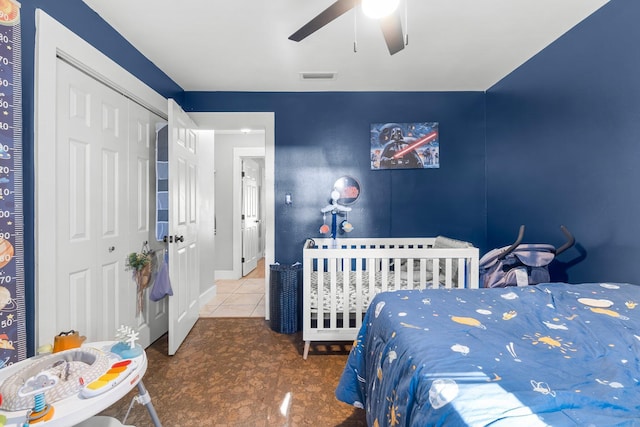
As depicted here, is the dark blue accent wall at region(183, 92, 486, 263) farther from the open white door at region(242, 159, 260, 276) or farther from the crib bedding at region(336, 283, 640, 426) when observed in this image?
the open white door at region(242, 159, 260, 276)

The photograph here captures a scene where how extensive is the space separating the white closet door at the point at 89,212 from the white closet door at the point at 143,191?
0.28 feet

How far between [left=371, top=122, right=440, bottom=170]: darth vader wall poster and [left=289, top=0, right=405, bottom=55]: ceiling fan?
5.37 feet

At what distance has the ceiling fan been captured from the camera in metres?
1.31

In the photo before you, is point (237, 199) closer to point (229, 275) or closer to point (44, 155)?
point (229, 275)

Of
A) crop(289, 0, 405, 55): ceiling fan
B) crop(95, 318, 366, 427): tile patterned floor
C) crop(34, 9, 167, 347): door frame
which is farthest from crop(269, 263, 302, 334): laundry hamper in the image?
crop(289, 0, 405, 55): ceiling fan

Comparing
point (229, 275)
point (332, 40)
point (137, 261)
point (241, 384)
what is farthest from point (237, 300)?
point (332, 40)

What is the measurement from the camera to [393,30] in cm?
144

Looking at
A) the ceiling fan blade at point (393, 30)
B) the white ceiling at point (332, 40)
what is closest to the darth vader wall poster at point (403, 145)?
the white ceiling at point (332, 40)

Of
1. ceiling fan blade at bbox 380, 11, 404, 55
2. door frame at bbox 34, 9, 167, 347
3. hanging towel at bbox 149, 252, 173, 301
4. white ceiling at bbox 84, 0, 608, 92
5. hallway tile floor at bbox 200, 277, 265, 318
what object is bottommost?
hallway tile floor at bbox 200, 277, 265, 318

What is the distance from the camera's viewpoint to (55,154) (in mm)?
1557

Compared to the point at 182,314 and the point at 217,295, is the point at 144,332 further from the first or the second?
the point at 217,295

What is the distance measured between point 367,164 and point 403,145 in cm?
43

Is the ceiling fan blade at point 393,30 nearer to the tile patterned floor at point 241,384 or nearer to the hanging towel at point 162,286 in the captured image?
the tile patterned floor at point 241,384

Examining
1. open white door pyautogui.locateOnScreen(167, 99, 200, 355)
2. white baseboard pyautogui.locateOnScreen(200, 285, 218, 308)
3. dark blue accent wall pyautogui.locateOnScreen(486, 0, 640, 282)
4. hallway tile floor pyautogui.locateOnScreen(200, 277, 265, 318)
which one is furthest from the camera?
white baseboard pyautogui.locateOnScreen(200, 285, 218, 308)
